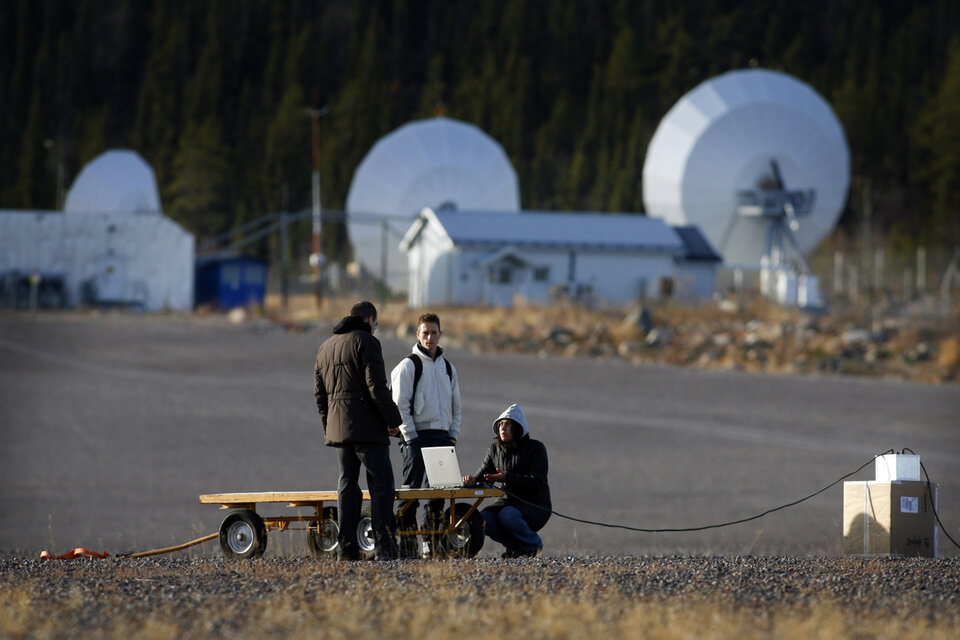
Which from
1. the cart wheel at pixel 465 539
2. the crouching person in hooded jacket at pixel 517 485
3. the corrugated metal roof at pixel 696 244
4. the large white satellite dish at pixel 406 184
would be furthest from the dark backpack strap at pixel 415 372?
the large white satellite dish at pixel 406 184

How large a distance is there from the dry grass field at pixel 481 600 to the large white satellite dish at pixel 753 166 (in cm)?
3480

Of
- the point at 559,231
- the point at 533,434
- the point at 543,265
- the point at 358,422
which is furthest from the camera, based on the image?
the point at 559,231

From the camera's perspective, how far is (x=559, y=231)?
41.5 metres

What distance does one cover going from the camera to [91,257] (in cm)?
4853

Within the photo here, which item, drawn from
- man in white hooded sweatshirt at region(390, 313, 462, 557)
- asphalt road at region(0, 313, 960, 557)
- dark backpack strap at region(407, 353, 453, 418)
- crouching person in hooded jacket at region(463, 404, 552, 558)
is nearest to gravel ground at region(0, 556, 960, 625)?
crouching person in hooded jacket at region(463, 404, 552, 558)

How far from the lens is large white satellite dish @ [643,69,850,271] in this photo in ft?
136

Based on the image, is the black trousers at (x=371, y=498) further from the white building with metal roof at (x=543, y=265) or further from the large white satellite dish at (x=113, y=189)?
the large white satellite dish at (x=113, y=189)

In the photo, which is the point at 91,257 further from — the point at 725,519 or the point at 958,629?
the point at 958,629

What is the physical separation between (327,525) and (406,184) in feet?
126

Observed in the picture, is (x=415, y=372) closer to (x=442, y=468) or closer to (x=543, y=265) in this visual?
(x=442, y=468)

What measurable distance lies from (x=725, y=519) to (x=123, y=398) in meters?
12.0

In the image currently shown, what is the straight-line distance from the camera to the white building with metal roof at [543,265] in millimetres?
40000

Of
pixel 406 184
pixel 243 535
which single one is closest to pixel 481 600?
pixel 243 535

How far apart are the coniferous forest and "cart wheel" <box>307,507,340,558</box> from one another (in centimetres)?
6278
